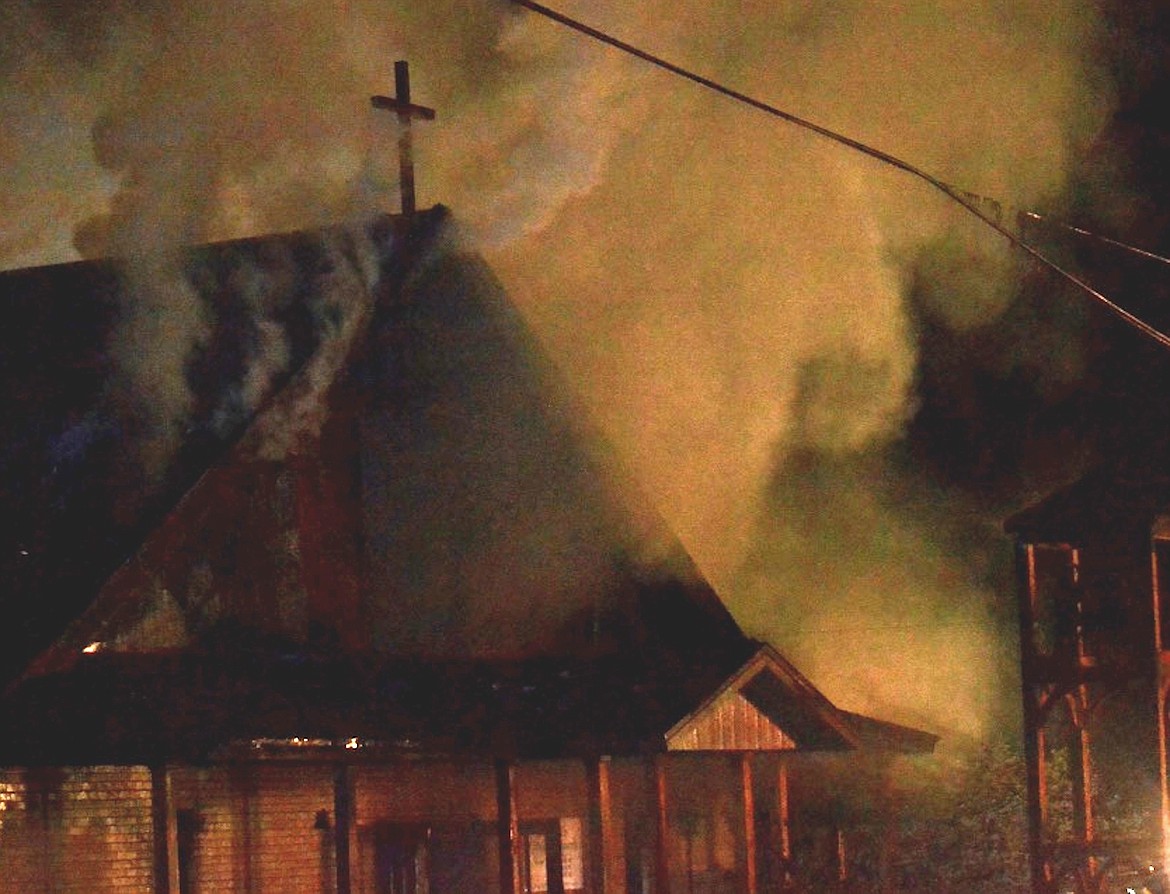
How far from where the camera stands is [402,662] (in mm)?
20375

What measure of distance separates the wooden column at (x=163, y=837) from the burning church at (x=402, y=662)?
25 millimetres

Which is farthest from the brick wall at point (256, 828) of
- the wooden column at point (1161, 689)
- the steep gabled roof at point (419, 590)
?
the wooden column at point (1161, 689)

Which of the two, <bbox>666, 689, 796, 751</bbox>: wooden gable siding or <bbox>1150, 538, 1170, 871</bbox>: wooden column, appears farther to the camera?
<bbox>666, 689, 796, 751</bbox>: wooden gable siding

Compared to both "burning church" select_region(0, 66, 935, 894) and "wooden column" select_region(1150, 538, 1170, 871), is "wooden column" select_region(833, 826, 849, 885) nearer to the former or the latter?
"burning church" select_region(0, 66, 935, 894)

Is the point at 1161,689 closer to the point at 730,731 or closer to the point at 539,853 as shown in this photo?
the point at 730,731

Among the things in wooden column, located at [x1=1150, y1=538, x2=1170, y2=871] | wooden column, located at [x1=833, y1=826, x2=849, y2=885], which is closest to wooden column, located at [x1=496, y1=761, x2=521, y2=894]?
wooden column, located at [x1=833, y1=826, x2=849, y2=885]

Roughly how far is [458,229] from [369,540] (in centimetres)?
354

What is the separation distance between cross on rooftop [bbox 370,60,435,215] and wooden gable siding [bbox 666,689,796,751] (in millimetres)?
6064

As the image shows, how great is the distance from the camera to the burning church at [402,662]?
689 inches

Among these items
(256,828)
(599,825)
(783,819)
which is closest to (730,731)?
(599,825)

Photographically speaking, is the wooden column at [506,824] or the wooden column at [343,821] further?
the wooden column at [506,824]

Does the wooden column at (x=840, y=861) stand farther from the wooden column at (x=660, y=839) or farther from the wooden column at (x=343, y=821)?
the wooden column at (x=343, y=821)

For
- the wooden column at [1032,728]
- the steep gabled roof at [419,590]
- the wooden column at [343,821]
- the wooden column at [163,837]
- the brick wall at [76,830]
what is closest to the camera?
the wooden column at [163,837]

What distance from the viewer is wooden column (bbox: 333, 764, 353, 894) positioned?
17.9m
